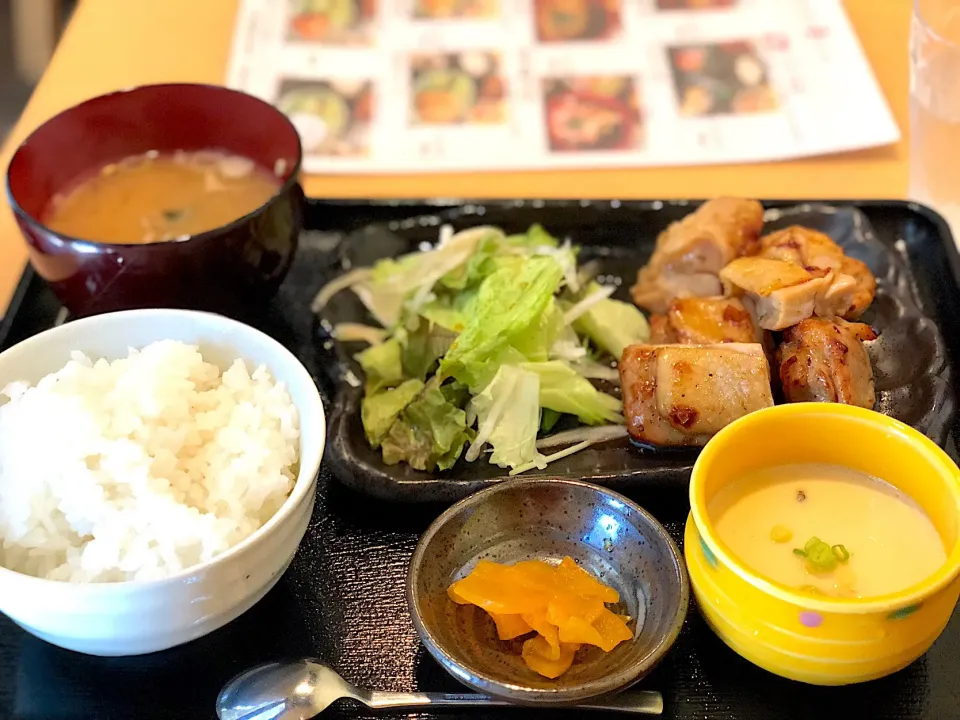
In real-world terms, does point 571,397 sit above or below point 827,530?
below

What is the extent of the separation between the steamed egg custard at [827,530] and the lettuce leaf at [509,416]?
43 cm

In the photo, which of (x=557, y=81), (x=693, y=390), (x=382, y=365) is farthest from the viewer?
(x=557, y=81)

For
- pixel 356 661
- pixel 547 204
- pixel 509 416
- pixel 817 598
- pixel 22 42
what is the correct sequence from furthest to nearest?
1. pixel 22 42
2. pixel 547 204
3. pixel 509 416
4. pixel 356 661
5. pixel 817 598

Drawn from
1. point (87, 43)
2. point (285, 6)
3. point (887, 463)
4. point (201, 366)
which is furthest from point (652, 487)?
point (87, 43)

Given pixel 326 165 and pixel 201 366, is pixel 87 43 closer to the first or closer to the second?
pixel 326 165

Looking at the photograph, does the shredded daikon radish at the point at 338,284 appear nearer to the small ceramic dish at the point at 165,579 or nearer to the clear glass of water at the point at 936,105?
the small ceramic dish at the point at 165,579

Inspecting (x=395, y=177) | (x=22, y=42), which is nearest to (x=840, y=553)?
(x=395, y=177)

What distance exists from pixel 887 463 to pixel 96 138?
68.4 inches

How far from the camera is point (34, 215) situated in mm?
1967

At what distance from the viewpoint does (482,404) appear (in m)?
1.90

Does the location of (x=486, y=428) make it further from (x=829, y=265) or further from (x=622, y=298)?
(x=829, y=265)

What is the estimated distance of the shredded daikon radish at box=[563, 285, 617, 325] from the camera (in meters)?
2.10

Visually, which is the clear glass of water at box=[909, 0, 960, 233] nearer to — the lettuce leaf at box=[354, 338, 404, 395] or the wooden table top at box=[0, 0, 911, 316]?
the wooden table top at box=[0, 0, 911, 316]

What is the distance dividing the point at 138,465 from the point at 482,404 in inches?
26.9
